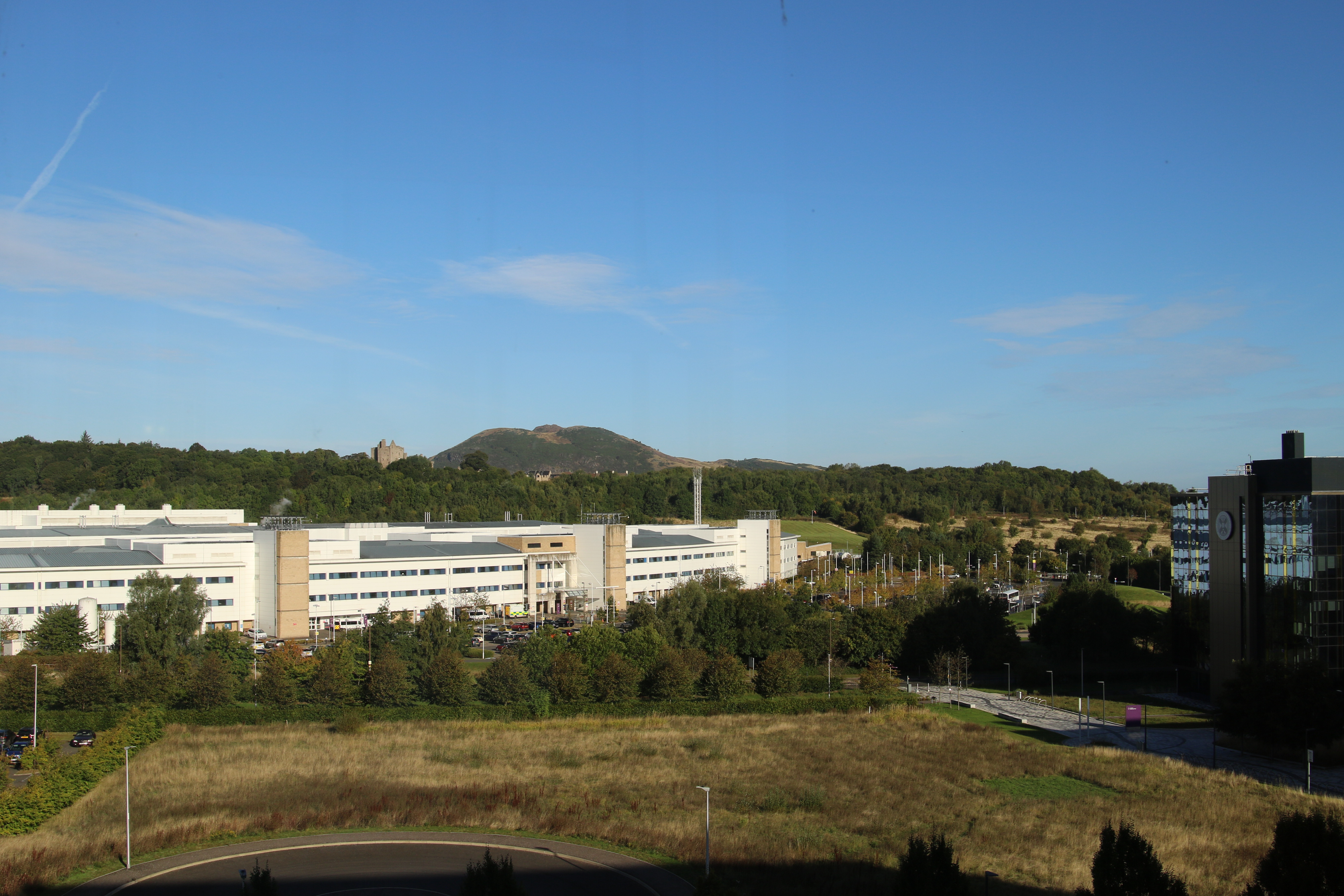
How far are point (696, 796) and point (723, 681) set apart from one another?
44.5ft

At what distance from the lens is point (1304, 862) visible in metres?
14.6

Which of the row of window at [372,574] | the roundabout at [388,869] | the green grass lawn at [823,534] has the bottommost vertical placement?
the roundabout at [388,869]

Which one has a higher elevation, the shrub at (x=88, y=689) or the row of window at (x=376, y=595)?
the row of window at (x=376, y=595)

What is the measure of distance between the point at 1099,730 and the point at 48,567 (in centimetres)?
4921

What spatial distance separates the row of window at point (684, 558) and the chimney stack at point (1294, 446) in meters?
41.9

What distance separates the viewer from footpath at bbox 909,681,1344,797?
29.6 m

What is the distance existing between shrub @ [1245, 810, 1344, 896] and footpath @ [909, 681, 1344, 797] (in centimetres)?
1535

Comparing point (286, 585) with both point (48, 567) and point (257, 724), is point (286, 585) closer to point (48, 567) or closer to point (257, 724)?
point (48, 567)

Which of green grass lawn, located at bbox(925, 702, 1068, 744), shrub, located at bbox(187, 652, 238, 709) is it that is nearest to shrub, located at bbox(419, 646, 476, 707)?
shrub, located at bbox(187, 652, 238, 709)

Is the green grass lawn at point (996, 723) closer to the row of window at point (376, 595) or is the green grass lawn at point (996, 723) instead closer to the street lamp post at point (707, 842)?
the street lamp post at point (707, 842)

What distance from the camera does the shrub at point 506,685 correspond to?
3697 centimetres

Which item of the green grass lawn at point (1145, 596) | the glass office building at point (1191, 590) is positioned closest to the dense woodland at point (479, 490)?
the green grass lawn at point (1145, 596)

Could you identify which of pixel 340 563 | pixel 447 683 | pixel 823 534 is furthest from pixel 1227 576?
pixel 823 534

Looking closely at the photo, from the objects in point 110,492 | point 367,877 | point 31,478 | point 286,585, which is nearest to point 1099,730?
point 367,877
